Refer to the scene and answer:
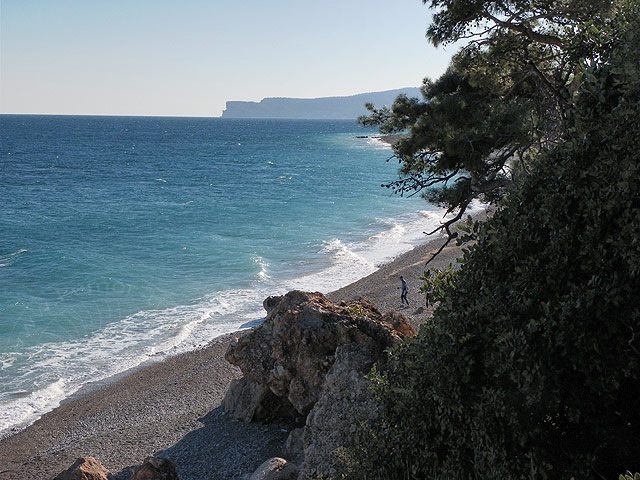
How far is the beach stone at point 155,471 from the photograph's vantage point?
10.1 m

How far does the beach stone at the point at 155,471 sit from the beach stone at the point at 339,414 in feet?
8.69

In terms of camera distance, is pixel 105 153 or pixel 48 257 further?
pixel 105 153

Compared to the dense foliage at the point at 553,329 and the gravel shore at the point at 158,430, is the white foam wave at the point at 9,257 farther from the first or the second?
the dense foliage at the point at 553,329

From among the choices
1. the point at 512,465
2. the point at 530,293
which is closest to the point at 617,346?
the point at 530,293

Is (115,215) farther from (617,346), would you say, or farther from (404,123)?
(617,346)

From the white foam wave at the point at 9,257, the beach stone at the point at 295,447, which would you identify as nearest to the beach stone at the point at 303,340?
the beach stone at the point at 295,447

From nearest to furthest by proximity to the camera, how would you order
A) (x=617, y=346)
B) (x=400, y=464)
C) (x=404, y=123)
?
(x=617, y=346) → (x=400, y=464) → (x=404, y=123)

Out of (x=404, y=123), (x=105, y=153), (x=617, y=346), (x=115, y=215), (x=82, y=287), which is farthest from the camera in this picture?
Result: (x=105, y=153)

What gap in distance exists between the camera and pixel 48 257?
30.9m

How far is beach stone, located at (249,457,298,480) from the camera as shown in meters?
9.09

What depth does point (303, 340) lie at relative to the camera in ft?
39.1

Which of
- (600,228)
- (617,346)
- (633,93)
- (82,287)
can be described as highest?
(633,93)

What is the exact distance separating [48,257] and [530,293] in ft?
99.6

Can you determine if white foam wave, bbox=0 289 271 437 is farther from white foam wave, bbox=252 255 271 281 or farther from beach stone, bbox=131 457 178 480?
beach stone, bbox=131 457 178 480
